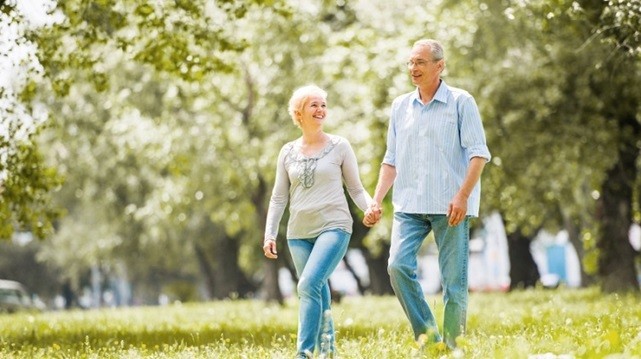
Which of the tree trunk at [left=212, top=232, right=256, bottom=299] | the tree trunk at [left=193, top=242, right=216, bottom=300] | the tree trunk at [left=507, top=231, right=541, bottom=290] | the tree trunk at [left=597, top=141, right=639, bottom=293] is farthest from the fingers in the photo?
the tree trunk at [left=193, top=242, right=216, bottom=300]

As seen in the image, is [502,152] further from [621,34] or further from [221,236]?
[221,236]

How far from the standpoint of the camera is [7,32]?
12.1m

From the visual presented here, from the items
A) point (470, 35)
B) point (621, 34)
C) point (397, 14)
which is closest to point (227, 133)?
point (397, 14)

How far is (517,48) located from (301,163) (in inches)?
502

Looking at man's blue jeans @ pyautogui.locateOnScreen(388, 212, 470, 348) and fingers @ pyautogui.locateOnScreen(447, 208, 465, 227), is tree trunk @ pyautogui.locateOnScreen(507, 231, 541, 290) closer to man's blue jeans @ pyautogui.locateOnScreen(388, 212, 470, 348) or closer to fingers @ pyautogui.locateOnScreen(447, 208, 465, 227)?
man's blue jeans @ pyautogui.locateOnScreen(388, 212, 470, 348)

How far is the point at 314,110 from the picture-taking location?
754 cm

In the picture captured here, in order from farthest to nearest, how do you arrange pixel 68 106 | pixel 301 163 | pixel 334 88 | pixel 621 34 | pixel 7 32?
pixel 68 106
pixel 334 88
pixel 7 32
pixel 621 34
pixel 301 163

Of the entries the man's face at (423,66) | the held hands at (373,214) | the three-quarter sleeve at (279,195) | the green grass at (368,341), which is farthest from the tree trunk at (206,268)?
the man's face at (423,66)

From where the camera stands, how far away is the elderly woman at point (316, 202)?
7.36 m

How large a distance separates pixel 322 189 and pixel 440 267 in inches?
37.2

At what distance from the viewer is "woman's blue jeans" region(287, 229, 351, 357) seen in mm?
7258

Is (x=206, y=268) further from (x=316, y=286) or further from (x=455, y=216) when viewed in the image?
(x=455, y=216)

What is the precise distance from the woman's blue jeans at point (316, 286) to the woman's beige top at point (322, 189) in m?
0.10

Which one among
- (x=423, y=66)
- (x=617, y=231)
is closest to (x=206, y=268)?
(x=617, y=231)
